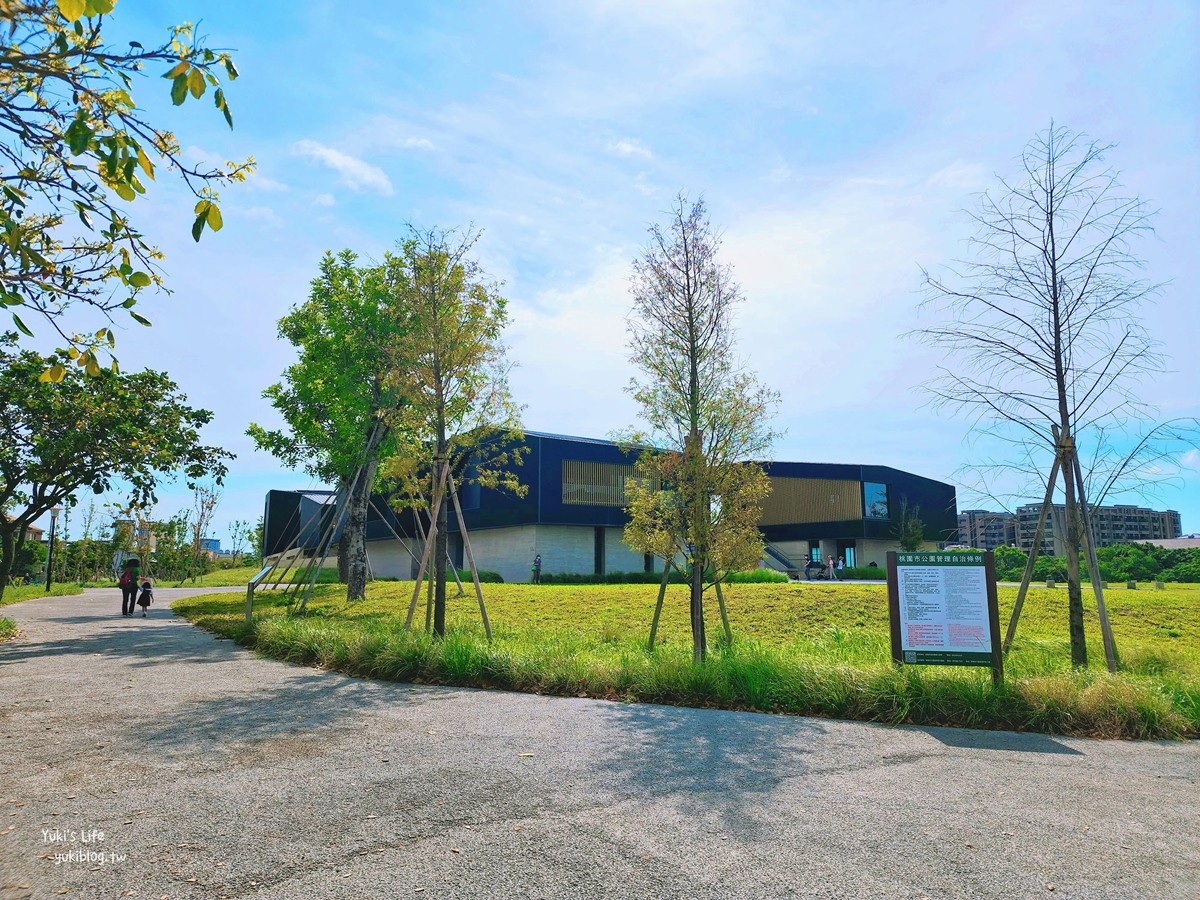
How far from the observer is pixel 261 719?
6996 millimetres

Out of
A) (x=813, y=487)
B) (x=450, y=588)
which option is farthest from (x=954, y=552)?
(x=813, y=487)

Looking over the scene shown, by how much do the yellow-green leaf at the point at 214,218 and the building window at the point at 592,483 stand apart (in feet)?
114

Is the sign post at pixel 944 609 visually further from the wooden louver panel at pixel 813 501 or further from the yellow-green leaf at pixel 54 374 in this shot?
the wooden louver panel at pixel 813 501

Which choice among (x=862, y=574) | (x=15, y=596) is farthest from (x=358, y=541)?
(x=862, y=574)

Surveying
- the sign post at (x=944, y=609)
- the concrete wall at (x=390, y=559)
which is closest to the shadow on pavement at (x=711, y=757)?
the sign post at (x=944, y=609)

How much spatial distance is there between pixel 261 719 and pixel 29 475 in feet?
46.2

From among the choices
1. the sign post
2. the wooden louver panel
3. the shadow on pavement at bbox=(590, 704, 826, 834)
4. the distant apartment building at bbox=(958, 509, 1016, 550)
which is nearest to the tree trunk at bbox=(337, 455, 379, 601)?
the distant apartment building at bbox=(958, 509, 1016, 550)

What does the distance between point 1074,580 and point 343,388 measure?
59.9 feet

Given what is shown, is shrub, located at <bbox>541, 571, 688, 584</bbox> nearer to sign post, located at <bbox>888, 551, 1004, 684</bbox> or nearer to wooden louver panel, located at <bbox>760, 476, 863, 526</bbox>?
wooden louver panel, located at <bbox>760, 476, 863, 526</bbox>

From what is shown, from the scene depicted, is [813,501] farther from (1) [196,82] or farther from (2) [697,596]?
(1) [196,82]

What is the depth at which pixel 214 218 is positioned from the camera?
347 centimetres

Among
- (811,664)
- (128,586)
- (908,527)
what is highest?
(908,527)

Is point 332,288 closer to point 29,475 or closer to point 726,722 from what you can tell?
point 29,475

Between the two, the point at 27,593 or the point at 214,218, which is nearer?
the point at 214,218
